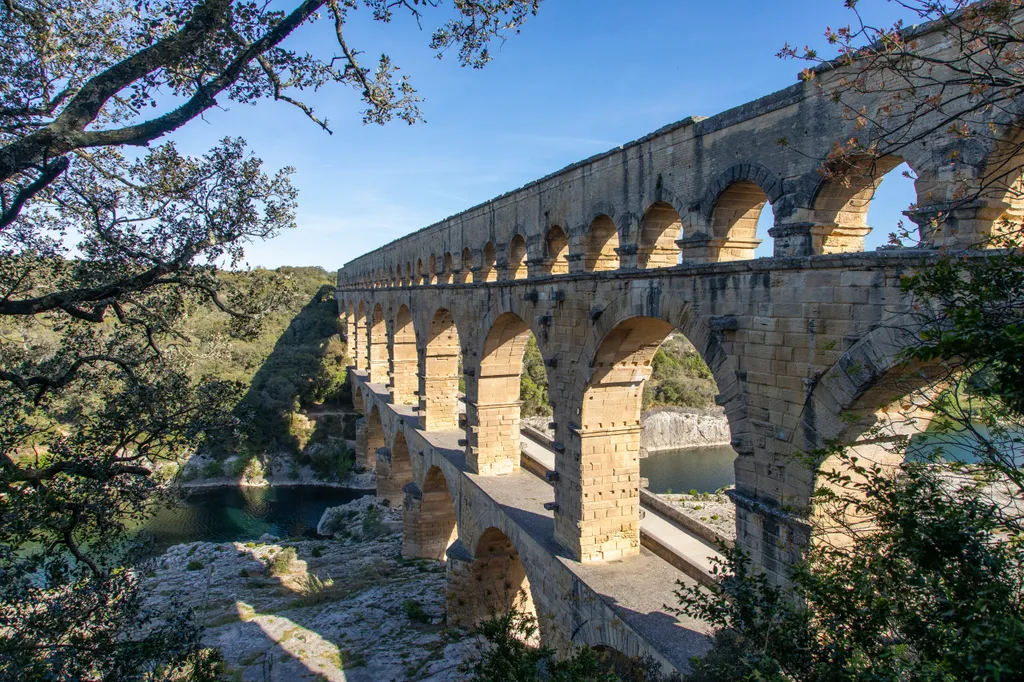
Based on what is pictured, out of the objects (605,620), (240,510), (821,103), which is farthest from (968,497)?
(240,510)

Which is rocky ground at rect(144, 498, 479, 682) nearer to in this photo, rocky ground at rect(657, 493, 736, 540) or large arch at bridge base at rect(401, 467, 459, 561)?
large arch at bridge base at rect(401, 467, 459, 561)

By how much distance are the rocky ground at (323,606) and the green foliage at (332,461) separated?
7359 millimetres

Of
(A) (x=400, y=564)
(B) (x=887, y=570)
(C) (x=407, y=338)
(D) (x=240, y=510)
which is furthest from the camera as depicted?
(D) (x=240, y=510)

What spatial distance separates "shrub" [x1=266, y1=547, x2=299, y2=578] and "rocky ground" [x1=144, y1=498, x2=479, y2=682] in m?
0.03

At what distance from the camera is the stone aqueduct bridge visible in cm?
526

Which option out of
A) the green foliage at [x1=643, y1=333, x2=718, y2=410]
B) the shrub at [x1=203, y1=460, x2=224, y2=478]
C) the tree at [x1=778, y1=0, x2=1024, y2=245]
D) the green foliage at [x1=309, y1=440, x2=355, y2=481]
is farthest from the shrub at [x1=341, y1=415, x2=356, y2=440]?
the tree at [x1=778, y1=0, x2=1024, y2=245]

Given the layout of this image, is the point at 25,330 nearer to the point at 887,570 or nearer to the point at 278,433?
the point at 887,570

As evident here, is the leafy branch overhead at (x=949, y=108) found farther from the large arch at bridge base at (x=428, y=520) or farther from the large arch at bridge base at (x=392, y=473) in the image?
the large arch at bridge base at (x=392, y=473)

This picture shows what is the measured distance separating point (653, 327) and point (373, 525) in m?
15.7

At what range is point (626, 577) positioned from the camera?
8430mm

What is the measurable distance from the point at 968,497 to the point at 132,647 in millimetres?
5864

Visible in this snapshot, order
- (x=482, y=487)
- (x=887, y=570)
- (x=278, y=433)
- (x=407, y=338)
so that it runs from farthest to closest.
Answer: (x=278, y=433) → (x=407, y=338) → (x=482, y=487) → (x=887, y=570)

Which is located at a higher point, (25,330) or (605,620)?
(25,330)

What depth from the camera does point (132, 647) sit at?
16.0 feet
